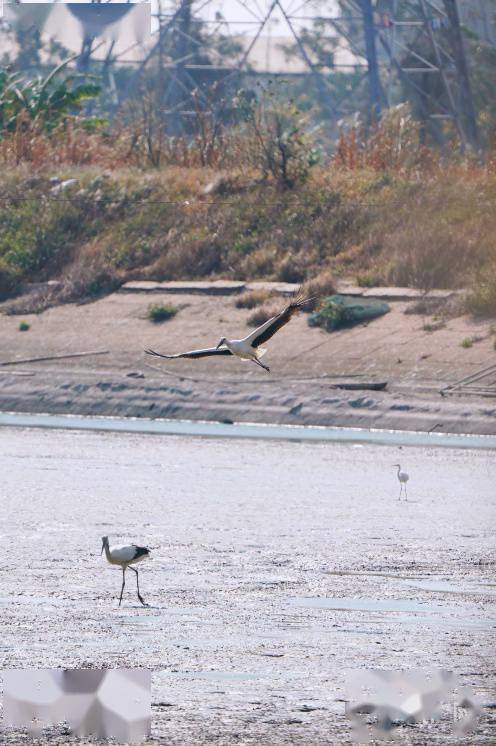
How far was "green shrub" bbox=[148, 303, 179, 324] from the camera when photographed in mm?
36375

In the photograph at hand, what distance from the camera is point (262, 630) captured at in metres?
12.8

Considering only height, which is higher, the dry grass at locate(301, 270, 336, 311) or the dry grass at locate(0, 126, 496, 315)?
the dry grass at locate(0, 126, 496, 315)

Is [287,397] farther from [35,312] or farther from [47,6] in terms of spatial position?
[47,6]

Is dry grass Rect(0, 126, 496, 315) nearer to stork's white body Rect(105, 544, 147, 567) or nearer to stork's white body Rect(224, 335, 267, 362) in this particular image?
stork's white body Rect(224, 335, 267, 362)

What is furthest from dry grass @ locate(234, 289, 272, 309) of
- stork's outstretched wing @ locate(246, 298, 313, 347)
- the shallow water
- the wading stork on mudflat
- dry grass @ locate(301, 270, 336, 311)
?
stork's outstretched wing @ locate(246, 298, 313, 347)

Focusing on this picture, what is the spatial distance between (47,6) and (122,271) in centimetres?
888

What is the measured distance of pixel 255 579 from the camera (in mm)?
15047

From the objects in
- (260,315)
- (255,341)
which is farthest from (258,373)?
(255,341)

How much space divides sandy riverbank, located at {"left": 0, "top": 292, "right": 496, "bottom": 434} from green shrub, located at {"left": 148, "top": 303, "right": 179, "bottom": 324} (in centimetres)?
20

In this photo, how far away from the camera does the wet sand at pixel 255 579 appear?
35.9 ft

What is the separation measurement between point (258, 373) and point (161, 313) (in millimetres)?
5291

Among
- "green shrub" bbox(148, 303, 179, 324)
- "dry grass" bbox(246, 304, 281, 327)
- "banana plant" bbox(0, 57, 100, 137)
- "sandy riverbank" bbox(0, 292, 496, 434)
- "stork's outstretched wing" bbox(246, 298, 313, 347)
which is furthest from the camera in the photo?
"banana plant" bbox(0, 57, 100, 137)

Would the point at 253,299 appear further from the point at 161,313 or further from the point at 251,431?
the point at 251,431

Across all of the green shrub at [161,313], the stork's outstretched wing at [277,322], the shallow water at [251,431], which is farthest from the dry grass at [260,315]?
the stork's outstretched wing at [277,322]
